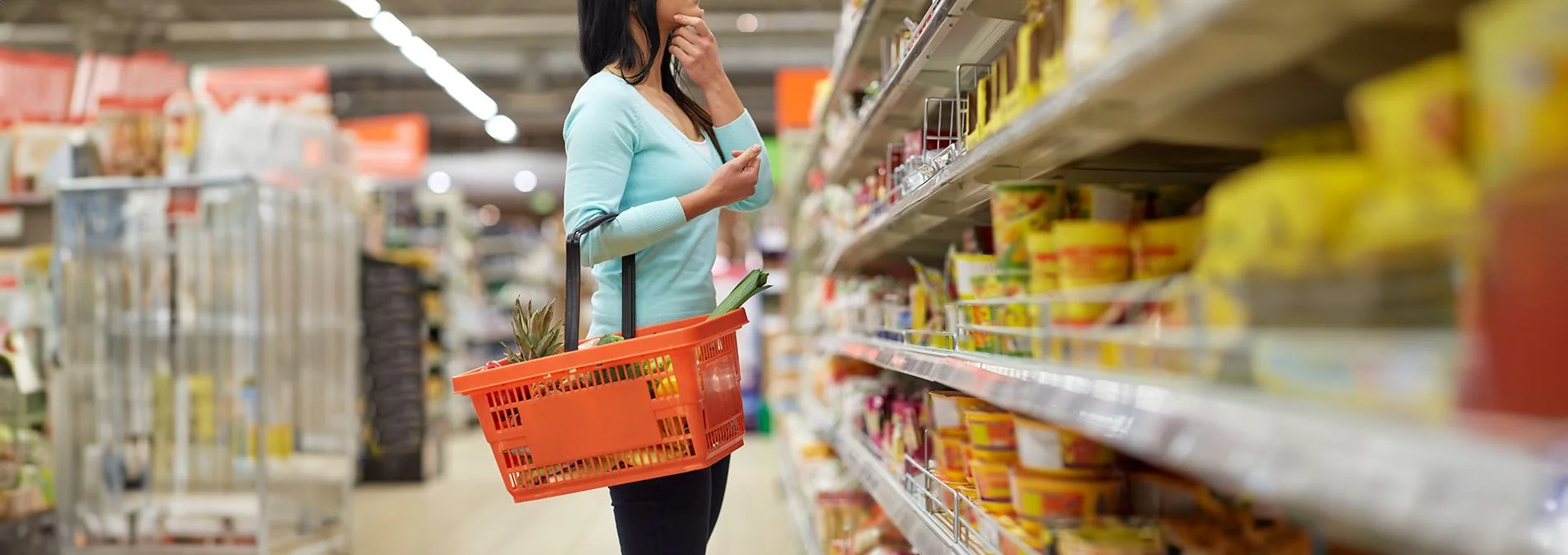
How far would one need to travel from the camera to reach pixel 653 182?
72.9 inches

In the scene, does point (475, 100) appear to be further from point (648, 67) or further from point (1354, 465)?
point (1354, 465)

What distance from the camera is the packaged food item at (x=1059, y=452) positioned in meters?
1.43

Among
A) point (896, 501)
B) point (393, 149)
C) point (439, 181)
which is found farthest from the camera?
point (439, 181)

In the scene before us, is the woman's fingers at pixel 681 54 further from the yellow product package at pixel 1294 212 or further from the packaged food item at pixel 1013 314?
the yellow product package at pixel 1294 212

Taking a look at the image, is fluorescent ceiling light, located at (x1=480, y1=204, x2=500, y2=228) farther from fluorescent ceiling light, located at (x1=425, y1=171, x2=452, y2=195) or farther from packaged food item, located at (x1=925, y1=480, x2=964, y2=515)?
packaged food item, located at (x1=925, y1=480, x2=964, y2=515)

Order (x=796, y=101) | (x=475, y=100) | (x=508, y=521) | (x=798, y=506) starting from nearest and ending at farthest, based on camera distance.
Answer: (x=798, y=506) < (x=508, y=521) < (x=796, y=101) < (x=475, y=100)

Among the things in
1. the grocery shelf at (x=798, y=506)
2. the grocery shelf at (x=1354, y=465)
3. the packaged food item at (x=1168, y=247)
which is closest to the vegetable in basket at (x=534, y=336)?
the packaged food item at (x=1168, y=247)

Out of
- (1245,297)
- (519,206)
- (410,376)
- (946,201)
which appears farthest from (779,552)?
(519,206)

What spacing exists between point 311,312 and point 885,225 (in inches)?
111

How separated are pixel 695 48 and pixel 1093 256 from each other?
95 centimetres

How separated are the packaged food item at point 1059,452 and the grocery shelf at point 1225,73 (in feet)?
1.26

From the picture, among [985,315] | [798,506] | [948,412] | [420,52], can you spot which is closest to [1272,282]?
[985,315]

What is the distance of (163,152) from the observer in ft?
13.6

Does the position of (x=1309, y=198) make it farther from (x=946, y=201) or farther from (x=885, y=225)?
(x=885, y=225)
